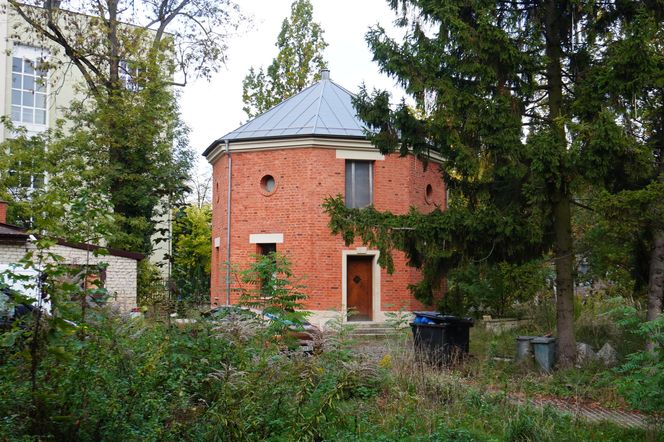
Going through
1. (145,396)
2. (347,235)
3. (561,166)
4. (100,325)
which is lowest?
(145,396)

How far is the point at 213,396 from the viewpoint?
5.47 meters

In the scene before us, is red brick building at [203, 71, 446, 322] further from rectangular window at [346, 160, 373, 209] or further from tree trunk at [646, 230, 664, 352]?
tree trunk at [646, 230, 664, 352]

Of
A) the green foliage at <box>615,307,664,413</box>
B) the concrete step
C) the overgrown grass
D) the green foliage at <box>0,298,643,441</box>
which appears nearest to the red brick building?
the concrete step

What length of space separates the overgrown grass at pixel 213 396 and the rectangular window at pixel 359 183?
48.3 feet

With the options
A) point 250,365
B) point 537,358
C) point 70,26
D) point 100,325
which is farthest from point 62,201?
point 70,26

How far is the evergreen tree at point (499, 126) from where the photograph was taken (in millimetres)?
10555

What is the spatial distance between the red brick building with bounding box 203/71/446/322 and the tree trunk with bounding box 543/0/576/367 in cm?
928

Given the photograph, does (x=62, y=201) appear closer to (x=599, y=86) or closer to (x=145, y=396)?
(x=145, y=396)

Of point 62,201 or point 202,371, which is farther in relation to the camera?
point 202,371

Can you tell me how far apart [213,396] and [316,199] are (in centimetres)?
1588

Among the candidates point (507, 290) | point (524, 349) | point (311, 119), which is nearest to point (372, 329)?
point (507, 290)

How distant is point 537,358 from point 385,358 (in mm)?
3854

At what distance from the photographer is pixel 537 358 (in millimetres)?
11672

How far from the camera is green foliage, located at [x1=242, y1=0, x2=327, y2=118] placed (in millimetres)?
37000
